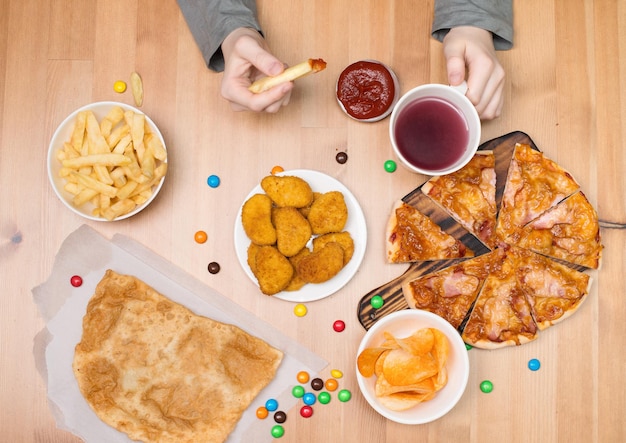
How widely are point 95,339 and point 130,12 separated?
1.58 m

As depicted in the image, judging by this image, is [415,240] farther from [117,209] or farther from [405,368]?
[117,209]

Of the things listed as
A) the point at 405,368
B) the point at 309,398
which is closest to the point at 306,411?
the point at 309,398

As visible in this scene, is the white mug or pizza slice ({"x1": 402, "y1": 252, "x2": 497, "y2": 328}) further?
pizza slice ({"x1": 402, "y1": 252, "x2": 497, "y2": 328})

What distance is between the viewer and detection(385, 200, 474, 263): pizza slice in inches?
109

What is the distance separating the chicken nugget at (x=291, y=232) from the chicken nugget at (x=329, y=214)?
0.15ft

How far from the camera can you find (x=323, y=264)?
2596 mm

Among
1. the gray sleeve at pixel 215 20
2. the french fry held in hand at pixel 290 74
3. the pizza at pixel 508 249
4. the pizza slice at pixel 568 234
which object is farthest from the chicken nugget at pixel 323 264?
the gray sleeve at pixel 215 20

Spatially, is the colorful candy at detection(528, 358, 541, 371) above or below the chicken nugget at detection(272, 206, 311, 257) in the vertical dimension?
below

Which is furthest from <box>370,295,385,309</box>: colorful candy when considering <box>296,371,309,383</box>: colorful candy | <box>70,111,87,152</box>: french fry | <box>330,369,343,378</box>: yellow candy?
<box>70,111,87,152</box>: french fry

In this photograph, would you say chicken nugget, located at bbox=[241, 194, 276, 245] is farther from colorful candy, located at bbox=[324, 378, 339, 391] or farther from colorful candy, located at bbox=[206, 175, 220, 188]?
colorful candy, located at bbox=[324, 378, 339, 391]

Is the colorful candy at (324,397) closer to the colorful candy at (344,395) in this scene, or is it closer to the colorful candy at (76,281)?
the colorful candy at (344,395)

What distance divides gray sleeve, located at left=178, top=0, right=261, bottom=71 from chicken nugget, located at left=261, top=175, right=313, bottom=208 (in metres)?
0.63

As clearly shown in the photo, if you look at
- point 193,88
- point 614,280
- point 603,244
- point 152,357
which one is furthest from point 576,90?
point 152,357

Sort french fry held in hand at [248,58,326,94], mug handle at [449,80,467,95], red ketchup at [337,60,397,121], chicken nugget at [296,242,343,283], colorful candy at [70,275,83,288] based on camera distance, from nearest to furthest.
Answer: french fry held in hand at [248,58,326,94] < mug handle at [449,80,467,95] < chicken nugget at [296,242,343,283] < red ketchup at [337,60,397,121] < colorful candy at [70,275,83,288]
